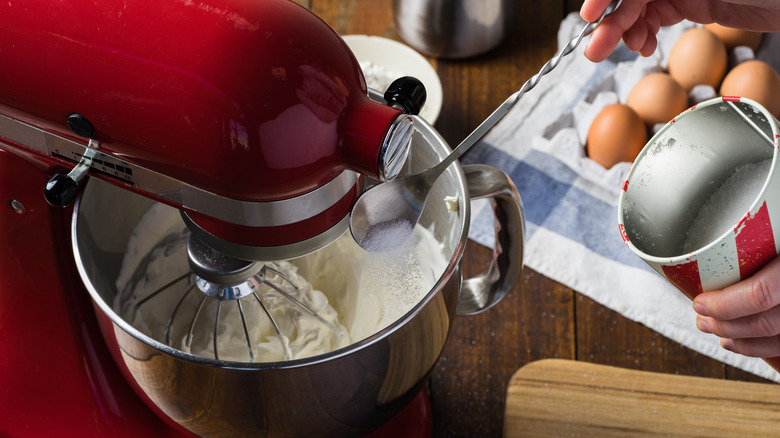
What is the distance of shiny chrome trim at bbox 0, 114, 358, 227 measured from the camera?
1.42 feet

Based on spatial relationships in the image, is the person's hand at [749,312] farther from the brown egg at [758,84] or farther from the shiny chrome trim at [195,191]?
the brown egg at [758,84]

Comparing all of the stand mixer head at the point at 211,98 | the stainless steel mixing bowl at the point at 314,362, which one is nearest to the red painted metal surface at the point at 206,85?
the stand mixer head at the point at 211,98

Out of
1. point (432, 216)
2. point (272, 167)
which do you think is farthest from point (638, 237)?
point (272, 167)

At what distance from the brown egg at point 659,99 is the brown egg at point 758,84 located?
2.4 inches

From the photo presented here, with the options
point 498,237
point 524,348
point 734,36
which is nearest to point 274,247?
point 498,237

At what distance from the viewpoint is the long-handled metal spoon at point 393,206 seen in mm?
515

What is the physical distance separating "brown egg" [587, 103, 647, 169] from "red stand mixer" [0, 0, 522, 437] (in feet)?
1.46

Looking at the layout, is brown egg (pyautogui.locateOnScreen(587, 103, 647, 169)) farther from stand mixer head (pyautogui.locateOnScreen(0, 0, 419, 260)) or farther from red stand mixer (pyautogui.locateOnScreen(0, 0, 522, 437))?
stand mixer head (pyautogui.locateOnScreen(0, 0, 419, 260))

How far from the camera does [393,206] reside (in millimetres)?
539

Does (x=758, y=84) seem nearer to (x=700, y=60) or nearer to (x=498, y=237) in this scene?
(x=700, y=60)

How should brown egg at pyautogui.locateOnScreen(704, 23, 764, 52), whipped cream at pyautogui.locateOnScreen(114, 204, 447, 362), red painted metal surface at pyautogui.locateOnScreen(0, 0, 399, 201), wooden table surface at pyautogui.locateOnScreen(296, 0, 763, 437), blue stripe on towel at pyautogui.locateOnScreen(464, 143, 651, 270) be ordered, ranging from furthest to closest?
brown egg at pyautogui.locateOnScreen(704, 23, 764, 52), blue stripe on towel at pyautogui.locateOnScreen(464, 143, 651, 270), wooden table surface at pyautogui.locateOnScreen(296, 0, 763, 437), whipped cream at pyautogui.locateOnScreen(114, 204, 447, 362), red painted metal surface at pyautogui.locateOnScreen(0, 0, 399, 201)

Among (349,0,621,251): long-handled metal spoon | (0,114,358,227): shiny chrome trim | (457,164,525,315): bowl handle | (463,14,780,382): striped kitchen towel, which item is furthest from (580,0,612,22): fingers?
(463,14,780,382): striped kitchen towel

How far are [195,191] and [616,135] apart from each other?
626 millimetres

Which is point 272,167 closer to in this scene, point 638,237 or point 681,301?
point 638,237
